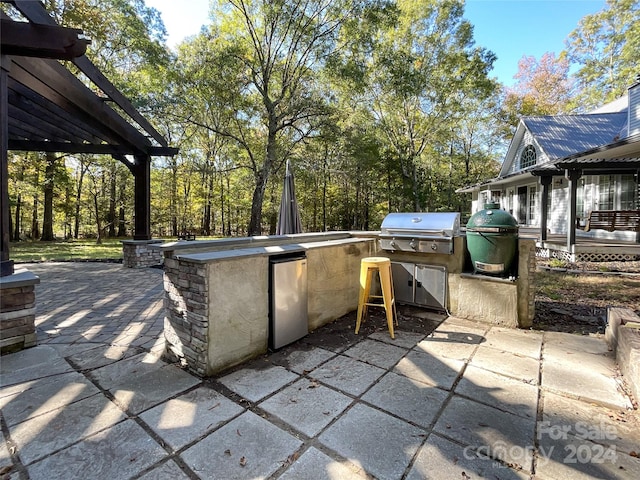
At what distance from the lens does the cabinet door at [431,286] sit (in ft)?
13.2

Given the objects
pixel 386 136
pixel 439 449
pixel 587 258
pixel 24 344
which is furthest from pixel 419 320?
pixel 386 136

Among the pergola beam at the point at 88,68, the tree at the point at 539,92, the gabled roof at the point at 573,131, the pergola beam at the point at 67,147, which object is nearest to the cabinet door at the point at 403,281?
the pergola beam at the point at 88,68

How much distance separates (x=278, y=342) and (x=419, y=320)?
1.92 m

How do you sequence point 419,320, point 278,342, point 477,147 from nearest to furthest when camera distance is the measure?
point 278,342 → point 419,320 → point 477,147

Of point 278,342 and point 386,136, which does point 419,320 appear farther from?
point 386,136

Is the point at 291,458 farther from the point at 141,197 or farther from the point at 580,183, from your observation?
the point at 580,183

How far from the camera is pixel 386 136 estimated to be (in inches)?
707

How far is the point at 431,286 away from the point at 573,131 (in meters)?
13.3

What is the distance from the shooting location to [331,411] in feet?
6.71

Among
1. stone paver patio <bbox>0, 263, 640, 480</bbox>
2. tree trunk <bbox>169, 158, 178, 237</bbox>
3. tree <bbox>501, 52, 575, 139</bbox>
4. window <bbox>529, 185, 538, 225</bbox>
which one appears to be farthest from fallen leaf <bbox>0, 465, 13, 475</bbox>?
tree <bbox>501, 52, 575, 139</bbox>

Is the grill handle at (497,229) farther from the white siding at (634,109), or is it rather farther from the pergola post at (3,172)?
the white siding at (634,109)

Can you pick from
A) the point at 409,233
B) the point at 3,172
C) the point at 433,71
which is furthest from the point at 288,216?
the point at 433,71

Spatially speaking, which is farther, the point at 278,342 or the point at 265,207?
the point at 265,207

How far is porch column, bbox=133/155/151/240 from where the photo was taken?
8.13 meters
